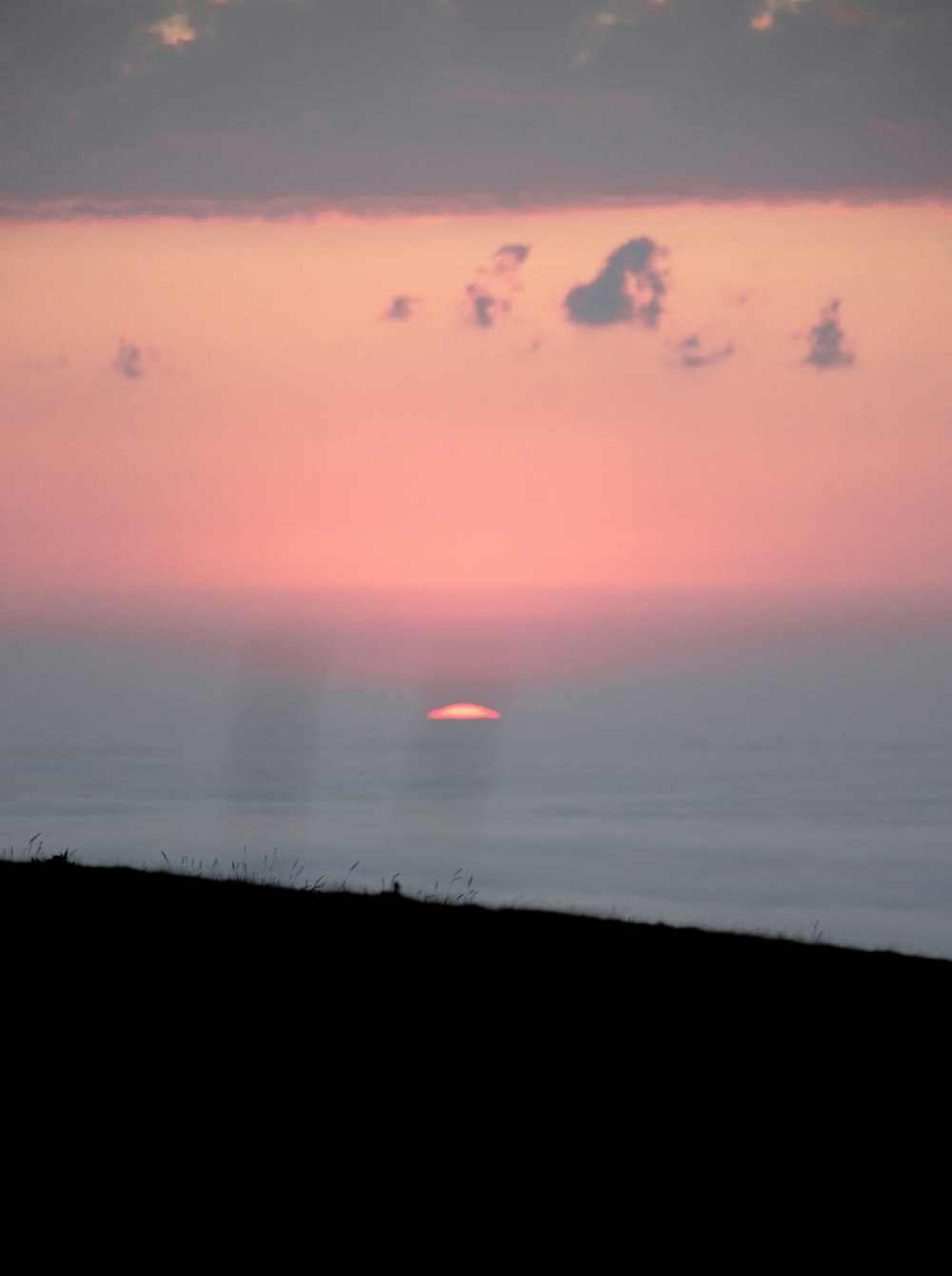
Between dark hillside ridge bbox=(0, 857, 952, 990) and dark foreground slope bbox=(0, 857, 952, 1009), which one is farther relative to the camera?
dark hillside ridge bbox=(0, 857, 952, 990)

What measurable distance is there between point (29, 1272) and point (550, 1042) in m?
5.25

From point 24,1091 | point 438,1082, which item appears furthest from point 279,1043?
point 24,1091

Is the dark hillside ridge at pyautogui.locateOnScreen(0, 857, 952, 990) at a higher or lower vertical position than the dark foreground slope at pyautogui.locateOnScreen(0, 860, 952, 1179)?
higher

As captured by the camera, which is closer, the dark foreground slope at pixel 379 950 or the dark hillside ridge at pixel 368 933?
the dark foreground slope at pixel 379 950

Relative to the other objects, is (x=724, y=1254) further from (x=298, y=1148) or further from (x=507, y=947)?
(x=507, y=947)

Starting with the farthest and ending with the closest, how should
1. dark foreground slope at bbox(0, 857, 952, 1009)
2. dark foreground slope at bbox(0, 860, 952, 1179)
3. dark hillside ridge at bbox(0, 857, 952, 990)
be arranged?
dark hillside ridge at bbox(0, 857, 952, 990) → dark foreground slope at bbox(0, 857, 952, 1009) → dark foreground slope at bbox(0, 860, 952, 1179)

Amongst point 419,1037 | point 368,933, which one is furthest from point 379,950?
point 419,1037

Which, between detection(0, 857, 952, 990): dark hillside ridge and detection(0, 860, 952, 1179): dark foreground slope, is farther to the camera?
detection(0, 857, 952, 990): dark hillside ridge

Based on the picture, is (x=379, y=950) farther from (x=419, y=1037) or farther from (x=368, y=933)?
(x=419, y=1037)

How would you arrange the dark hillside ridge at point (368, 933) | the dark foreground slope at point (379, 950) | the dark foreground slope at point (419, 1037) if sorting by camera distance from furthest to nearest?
the dark hillside ridge at point (368, 933)
the dark foreground slope at point (379, 950)
the dark foreground slope at point (419, 1037)

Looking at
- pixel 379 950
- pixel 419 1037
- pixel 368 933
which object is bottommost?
pixel 419 1037

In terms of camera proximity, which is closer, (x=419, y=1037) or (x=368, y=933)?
(x=419, y=1037)

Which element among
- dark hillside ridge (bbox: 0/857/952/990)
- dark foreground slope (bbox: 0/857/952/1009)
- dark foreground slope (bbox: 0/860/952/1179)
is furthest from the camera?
dark hillside ridge (bbox: 0/857/952/990)

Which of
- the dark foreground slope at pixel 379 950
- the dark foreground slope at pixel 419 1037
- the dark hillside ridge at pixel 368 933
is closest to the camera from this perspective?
the dark foreground slope at pixel 419 1037
